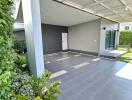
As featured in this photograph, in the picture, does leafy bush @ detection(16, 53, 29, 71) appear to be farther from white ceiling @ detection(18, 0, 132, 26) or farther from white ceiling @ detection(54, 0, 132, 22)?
white ceiling @ detection(54, 0, 132, 22)

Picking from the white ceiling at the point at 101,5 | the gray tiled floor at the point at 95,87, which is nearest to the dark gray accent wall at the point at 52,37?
the white ceiling at the point at 101,5

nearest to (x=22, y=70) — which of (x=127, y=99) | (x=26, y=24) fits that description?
(x=26, y=24)

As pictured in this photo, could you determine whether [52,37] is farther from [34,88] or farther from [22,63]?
[34,88]

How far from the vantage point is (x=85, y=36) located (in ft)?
31.1

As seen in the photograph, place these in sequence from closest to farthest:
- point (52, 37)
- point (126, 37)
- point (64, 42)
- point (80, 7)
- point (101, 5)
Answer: point (101, 5)
point (80, 7)
point (52, 37)
point (64, 42)
point (126, 37)

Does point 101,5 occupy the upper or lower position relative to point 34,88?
upper

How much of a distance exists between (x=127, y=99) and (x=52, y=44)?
313 inches

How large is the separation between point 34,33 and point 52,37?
761 cm

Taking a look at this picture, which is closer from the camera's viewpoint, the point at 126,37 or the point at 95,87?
the point at 95,87

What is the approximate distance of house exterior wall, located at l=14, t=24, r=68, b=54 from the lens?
365 inches

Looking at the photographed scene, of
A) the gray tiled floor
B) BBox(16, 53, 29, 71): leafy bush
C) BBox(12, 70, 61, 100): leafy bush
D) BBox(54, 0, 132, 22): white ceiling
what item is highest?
BBox(54, 0, 132, 22): white ceiling

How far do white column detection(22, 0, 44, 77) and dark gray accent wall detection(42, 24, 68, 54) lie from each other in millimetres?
6787

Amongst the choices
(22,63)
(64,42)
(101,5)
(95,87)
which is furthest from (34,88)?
(64,42)

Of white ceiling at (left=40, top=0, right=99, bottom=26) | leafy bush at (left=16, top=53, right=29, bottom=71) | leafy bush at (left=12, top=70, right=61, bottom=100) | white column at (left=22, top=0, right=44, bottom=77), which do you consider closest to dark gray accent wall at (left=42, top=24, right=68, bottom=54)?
white ceiling at (left=40, top=0, right=99, bottom=26)
